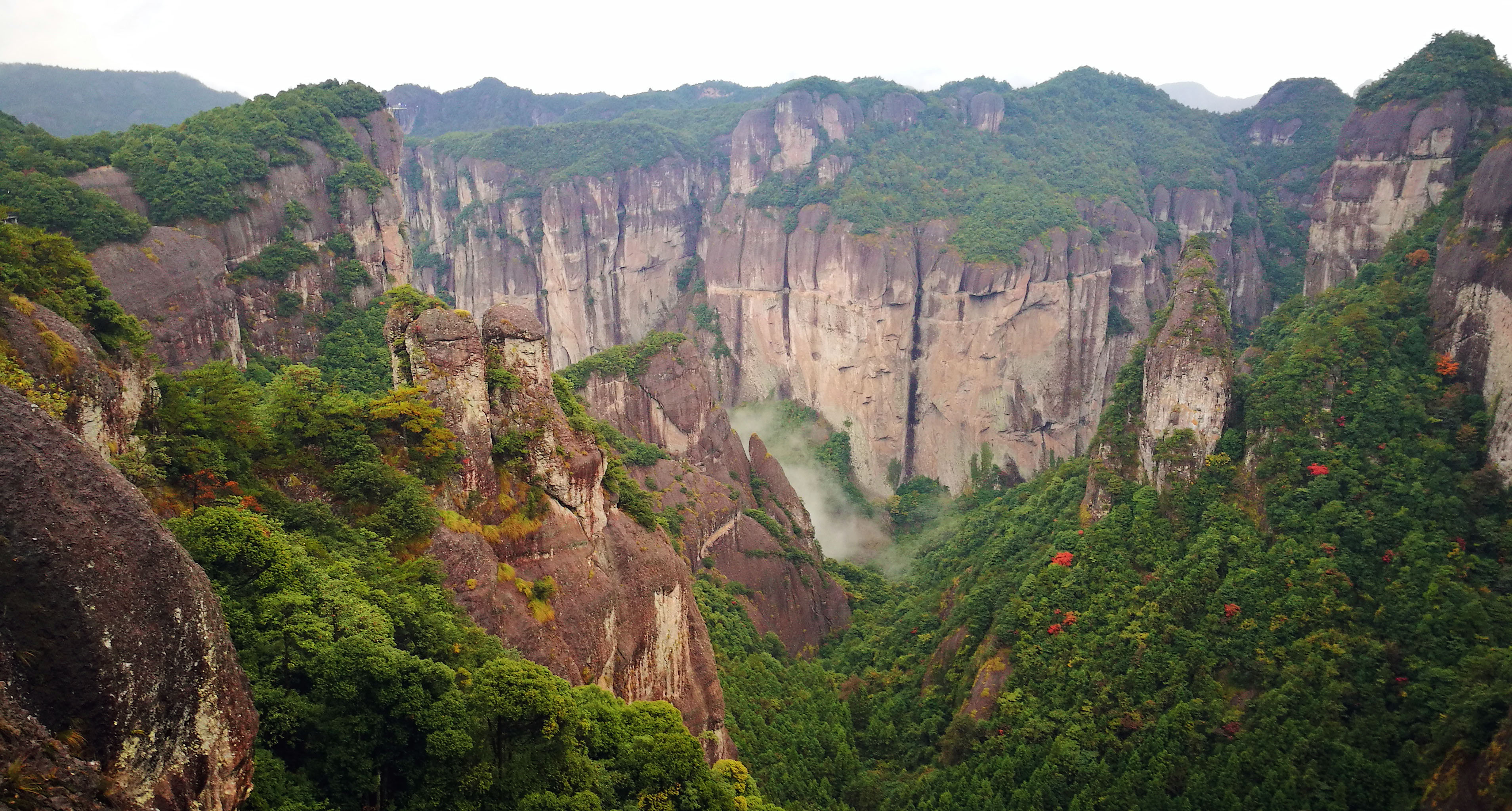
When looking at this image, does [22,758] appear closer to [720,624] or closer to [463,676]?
[463,676]

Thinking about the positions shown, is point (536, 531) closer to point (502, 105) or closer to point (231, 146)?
point (231, 146)

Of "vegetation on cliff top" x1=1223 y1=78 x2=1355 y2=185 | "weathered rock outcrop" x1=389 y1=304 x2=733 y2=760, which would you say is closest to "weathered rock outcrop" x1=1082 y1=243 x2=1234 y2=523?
"weathered rock outcrop" x1=389 y1=304 x2=733 y2=760

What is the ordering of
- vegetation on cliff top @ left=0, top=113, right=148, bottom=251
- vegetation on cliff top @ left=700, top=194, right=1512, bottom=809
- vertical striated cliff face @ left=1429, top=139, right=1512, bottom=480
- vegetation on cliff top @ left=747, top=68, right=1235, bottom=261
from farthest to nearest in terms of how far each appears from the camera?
vegetation on cliff top @ left=747, top=68, right=1235, bottom=261 → vertical striated cliff face @ left=1429, top=139, right=1512, bottom=480 → vegetation on cliff top @ left=0, top=113, right=148, bottom=251 → vegetation on cliff top @ left=700, top=194, right=1512, bottom=809

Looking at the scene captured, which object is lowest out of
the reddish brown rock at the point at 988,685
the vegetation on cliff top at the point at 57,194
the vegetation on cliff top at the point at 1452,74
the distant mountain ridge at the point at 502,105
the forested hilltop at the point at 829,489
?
the reddish brown rock at the point at 988,685

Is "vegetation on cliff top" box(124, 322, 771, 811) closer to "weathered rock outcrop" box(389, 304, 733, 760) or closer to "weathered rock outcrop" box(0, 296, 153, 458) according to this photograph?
"weathered rock outcrop" box(0, 296, 153, 458)

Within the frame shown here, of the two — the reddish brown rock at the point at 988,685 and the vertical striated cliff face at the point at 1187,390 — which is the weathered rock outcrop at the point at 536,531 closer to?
the reddish brown rock at the point at 988,685

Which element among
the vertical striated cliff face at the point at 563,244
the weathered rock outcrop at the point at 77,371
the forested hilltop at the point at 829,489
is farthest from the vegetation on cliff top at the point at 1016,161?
the weathered rock outcrop at the point at 77,371
